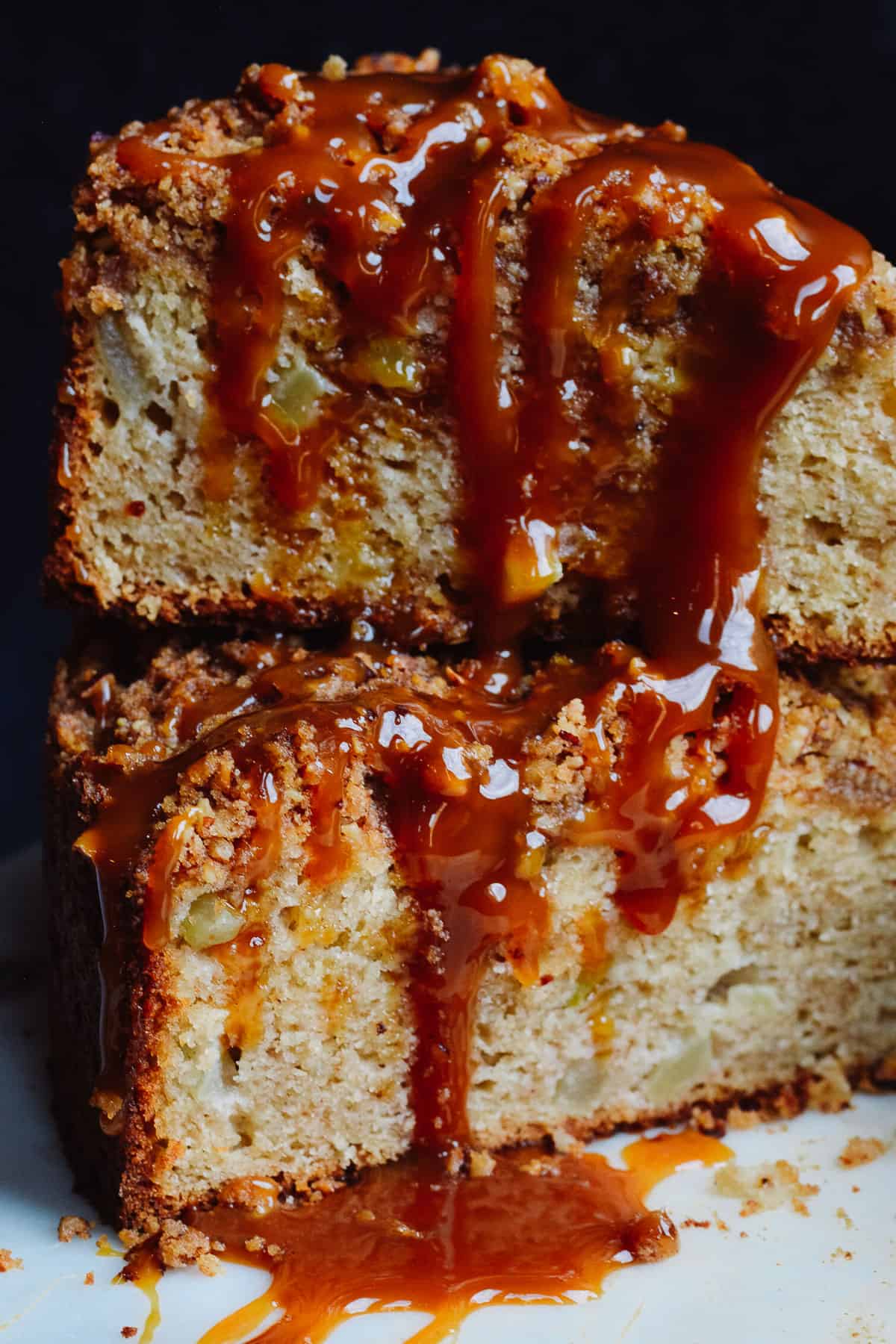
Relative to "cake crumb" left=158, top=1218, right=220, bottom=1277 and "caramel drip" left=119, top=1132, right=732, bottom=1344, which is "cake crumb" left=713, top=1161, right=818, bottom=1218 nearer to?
"caramel drip" left=119, top=1132, right=732, bottom=1344

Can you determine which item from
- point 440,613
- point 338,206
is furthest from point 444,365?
point 440,613

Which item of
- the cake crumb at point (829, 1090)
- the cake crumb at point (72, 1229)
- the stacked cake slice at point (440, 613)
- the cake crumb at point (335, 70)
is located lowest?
the cake crumb at point (829, 1090)

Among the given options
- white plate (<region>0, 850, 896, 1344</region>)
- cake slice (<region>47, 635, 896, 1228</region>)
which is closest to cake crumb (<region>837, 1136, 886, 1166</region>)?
white plate (<region>0, 850, 896, 1344</region>)

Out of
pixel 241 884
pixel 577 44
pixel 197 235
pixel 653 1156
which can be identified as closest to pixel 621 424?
pixel 197 235

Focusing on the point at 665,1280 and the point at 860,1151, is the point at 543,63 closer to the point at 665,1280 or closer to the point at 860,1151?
the point at 860,1151

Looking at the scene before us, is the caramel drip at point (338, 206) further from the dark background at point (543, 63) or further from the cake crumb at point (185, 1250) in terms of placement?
the dark background at point (543, 63)

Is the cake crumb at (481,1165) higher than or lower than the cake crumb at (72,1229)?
lower

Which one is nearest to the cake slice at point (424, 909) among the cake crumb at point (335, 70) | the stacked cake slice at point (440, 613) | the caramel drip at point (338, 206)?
the stacked cake slice at point (440, 613)

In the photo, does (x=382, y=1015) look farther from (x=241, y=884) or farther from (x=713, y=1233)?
(x=713, y=1233)

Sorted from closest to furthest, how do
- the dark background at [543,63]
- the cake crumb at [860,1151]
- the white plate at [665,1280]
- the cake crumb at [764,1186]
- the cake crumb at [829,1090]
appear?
the white plate at [665,1280], the cake crumb at [764,1186], the cake crumb at [860,1151], the cake crumb at [829,1090], the dark background at [543,63]
